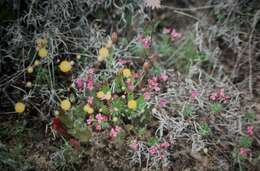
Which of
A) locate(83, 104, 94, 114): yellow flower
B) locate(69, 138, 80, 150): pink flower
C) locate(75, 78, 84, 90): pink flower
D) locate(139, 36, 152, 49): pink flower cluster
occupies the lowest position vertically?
locate(69, 138, 80, 150): pink flower

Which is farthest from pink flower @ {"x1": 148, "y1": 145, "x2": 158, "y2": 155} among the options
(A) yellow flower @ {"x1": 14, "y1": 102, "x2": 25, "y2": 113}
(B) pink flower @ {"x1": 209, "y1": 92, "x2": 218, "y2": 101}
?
(A) yellow flower @ {"x1": 14, "y1": 102, "x2": 25, "y2": 113}

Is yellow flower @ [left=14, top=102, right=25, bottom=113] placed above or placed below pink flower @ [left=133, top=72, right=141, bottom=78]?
below

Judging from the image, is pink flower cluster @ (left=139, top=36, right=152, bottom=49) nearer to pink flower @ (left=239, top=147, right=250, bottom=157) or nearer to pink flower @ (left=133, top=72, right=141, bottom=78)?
pink flower @ (left=133, top=72, right=141, bottom=78)

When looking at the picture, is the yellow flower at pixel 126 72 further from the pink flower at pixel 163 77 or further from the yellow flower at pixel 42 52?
the yellow flower at pixel 42 52

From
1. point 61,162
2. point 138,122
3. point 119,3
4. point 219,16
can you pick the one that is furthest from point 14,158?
point 219,16

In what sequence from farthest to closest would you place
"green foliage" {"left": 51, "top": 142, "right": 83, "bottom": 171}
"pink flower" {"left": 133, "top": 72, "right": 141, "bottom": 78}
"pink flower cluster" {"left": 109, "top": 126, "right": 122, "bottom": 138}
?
1. "pink flower" {"left": 133, "top": 72, "right": 141, "bottom": 78}
2. "pink flower cluster" {"left": 109, "top": 126, "right": 122, "bottom": 138}
3. "green foliage" {"left": 51, "top": 142, "right": 83, "bottom": 171}

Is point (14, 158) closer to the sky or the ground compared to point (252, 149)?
closer to the ground

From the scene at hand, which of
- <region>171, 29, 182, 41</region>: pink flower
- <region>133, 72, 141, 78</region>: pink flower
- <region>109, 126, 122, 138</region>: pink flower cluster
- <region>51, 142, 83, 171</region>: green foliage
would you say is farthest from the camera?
<region>171, 29, 182, 41</region>: pink flower

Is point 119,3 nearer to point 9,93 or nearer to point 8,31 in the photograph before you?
point 8,31
